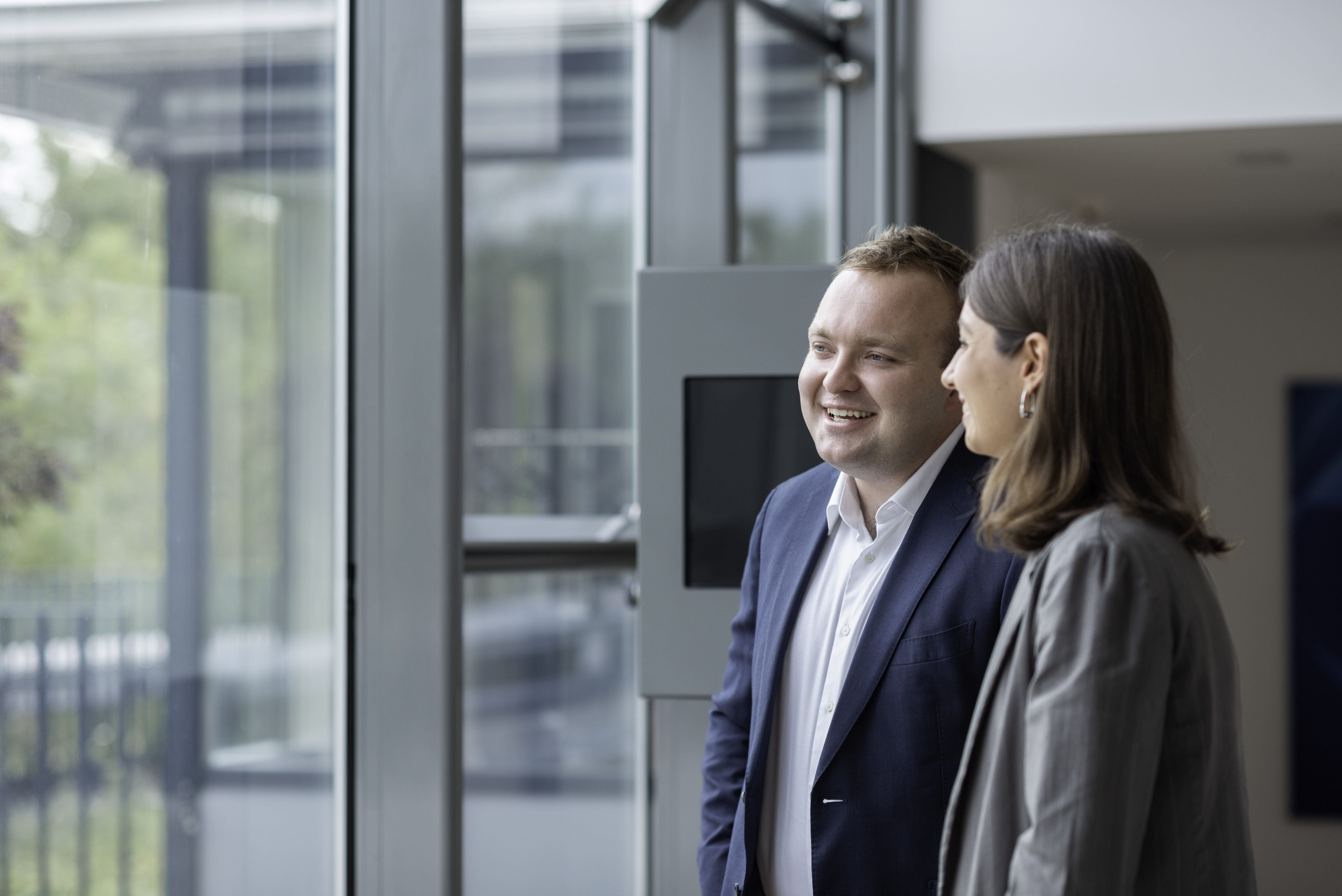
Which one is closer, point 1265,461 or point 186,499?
point 186,499

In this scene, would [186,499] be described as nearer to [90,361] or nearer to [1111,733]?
[90,361]

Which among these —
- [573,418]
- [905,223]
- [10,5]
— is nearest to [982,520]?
[10,5]

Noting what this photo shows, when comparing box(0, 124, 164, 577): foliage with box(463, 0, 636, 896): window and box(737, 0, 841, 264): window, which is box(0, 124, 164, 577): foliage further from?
box(737, 0, 841, 264): window

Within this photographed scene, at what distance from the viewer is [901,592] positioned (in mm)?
1597

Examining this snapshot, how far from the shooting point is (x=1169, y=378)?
50.3 inches

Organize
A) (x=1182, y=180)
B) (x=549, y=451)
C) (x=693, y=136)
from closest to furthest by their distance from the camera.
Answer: (x=549, y=451), (x=693, y=136), (x=1182, y=180)

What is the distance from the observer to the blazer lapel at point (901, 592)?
1565 mm

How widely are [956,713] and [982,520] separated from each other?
12.1 inches

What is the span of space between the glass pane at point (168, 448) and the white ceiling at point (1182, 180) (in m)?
2.26

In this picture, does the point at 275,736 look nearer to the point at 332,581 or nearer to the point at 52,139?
the point at 332,581

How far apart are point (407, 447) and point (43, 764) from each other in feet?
2.53

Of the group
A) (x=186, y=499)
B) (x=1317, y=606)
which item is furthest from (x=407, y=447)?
(x=1317, y=606)

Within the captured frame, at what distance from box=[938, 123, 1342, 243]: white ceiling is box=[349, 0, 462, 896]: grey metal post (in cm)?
201

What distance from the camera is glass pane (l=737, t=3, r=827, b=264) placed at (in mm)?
3637
